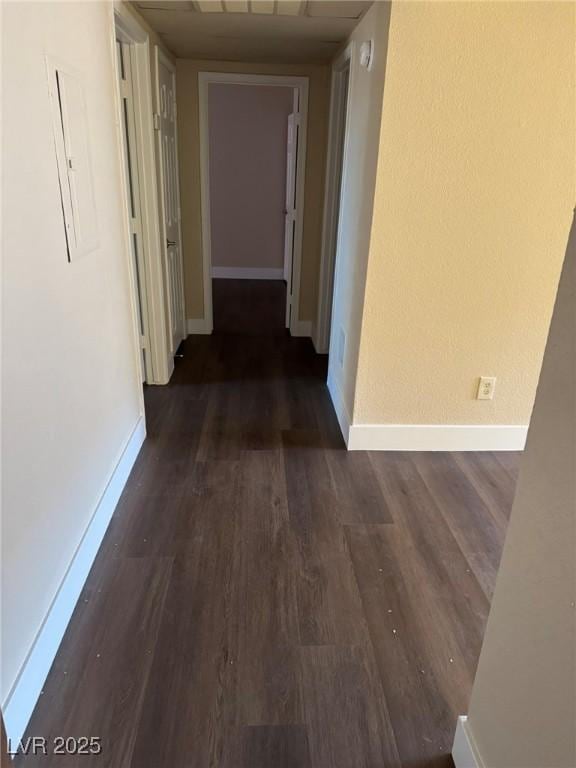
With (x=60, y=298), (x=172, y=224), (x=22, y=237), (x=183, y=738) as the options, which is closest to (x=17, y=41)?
(x=22, y=237)

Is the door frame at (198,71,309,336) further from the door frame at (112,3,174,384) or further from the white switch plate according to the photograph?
the white switch plate

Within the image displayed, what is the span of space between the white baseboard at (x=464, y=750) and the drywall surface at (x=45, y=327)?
115 cm

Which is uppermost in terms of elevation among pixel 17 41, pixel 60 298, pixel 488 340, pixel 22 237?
pixel 17 41

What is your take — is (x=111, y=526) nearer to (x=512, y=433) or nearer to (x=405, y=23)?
(x=512, y=433)

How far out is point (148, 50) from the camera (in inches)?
114

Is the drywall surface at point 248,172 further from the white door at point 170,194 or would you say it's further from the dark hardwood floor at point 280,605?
the dark hardwood floor at point 280,605

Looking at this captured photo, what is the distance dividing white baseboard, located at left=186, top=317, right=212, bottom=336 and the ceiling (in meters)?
2.00

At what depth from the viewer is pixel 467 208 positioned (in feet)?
8.02

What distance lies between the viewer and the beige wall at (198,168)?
3.96 metres

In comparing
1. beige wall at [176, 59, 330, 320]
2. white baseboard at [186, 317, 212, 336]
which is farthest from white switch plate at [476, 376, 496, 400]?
white baseboard at [186, 317, 212, 336]

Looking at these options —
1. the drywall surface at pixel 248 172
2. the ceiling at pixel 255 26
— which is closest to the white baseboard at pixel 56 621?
the ceiling at pixel 255 26

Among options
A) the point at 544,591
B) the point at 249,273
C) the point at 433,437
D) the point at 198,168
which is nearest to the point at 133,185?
the point at 198,168

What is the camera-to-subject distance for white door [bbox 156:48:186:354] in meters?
3.39

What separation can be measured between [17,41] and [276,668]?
1907 mm
